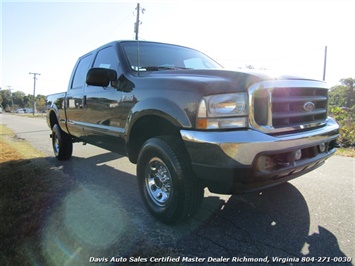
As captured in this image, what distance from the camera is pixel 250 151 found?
1.96 meters

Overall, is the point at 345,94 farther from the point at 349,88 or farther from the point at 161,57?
the point at 161,57

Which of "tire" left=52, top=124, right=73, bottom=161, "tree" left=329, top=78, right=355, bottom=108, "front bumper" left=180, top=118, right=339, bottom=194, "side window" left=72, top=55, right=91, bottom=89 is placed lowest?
"tire" left=52, top=124, right=73, bottom=161

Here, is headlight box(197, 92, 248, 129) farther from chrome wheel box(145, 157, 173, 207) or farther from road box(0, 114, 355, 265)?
road box(0, 114, 355, 265)

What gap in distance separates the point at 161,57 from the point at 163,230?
7.47 feet

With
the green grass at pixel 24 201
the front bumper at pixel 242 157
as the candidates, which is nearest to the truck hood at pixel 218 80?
the front bumper at pixel 242 157

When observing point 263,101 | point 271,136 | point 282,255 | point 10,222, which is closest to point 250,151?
point 271,136

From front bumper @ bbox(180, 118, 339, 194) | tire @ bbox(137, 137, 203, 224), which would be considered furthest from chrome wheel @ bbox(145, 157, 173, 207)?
front bumper @ bbox(180, 118, 339, 194)

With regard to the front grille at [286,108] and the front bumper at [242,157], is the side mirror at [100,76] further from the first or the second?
the front grille at [286,108]

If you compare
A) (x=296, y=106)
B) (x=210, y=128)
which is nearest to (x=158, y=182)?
(x=210, y=128)

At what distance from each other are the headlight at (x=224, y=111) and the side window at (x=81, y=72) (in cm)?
317

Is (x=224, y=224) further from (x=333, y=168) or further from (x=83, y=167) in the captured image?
(x=83, y=167)

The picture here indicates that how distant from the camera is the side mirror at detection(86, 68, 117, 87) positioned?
3.02 metres

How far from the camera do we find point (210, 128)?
2113mm

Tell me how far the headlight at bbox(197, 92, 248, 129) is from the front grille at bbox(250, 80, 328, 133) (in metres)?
0.08
